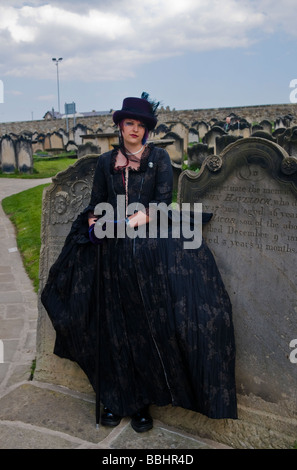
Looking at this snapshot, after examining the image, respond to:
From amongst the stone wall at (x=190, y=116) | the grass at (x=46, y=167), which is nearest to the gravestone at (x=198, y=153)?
the grass at (x=46, y=167)

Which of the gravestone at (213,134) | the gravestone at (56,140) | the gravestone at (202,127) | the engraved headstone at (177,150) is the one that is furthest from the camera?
the gravestone at (56,140)

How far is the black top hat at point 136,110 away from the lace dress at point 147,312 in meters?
0.20

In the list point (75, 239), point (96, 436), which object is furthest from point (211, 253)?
point (96, 436)

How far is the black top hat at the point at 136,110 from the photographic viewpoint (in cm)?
300

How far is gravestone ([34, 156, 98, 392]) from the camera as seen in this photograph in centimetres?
367

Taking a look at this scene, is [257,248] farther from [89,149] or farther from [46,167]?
[46,167]

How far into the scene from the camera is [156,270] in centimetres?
292

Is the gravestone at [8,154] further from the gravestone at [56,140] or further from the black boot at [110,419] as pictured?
the black boot at [110,419]

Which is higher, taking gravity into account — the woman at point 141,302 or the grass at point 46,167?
the grass at point 46,167

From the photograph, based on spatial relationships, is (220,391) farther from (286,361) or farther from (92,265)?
(92,265)

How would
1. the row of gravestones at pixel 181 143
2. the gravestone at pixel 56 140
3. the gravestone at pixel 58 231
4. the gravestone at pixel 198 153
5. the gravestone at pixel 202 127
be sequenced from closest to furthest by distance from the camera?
the gravestone at pixel 58 231, the row of gravestones at pixel 181 143, the gravestone at pixel 198 153, the gravestone at pixel 202 127, the gravestone at pixel 56 140

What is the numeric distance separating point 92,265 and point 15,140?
16.2m

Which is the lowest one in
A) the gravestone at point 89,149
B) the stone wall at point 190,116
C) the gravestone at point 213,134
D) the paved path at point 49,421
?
the paved path at point 49,421

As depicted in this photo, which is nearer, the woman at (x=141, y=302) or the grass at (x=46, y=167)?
the woman at (x=141, y=302)
